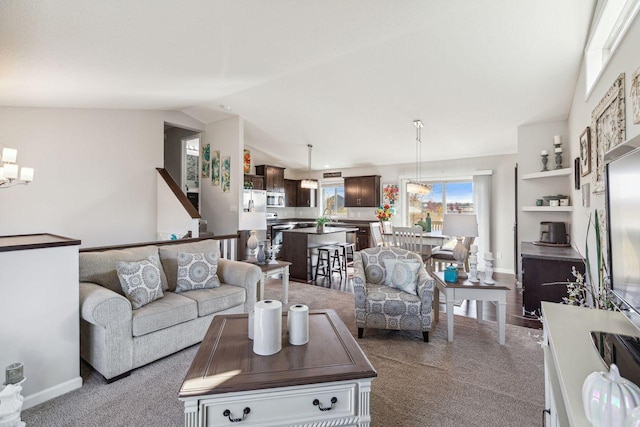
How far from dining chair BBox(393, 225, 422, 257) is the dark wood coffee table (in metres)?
3.19

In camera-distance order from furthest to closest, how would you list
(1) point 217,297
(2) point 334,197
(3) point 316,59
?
1. (2) point 334,197
2. (3) point 316,59
3. (1) point 217,297

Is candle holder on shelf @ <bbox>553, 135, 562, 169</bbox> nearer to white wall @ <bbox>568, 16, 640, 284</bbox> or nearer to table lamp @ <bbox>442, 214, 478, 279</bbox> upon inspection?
white wall @ <bbox>568, 16, 640, 284</bbox>

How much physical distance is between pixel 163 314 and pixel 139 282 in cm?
35

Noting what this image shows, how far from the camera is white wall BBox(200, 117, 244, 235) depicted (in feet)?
18.5

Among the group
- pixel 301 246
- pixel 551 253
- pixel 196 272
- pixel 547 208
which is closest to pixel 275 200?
pixel 301 246

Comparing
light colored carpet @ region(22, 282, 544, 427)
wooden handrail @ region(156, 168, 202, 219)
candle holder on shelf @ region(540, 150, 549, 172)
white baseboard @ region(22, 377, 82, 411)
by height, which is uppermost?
candle holder on shelf @ region(540, 150, 549, 172)

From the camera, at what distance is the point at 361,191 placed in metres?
7.71

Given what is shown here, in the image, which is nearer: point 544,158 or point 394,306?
point 394,306

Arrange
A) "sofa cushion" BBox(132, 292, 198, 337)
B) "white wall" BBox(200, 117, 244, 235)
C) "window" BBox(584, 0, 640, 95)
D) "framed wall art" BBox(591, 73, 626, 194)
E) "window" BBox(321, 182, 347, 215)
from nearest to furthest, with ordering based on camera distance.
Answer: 1. "framed wall art" BBox(591, 73, 626, 194)
2. "window" BBox(584, 0, 640, 95)
3. "sofa cushion" BBox(132, 292, 198, 337)
4. "white wall" BBox(200, 117, 244, 235)
5. "window" BBox(321, 182, 347, 215)

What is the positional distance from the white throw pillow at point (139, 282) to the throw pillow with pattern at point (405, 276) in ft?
7.45

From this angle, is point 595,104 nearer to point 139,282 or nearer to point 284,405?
point 284,405

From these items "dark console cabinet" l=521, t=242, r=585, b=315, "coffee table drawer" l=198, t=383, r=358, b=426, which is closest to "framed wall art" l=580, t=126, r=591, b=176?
"dark console cabinet" l=521, t=242, r=585, b=315

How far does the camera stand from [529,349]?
8.89ft

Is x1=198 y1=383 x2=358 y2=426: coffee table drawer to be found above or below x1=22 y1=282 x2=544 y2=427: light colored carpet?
above
